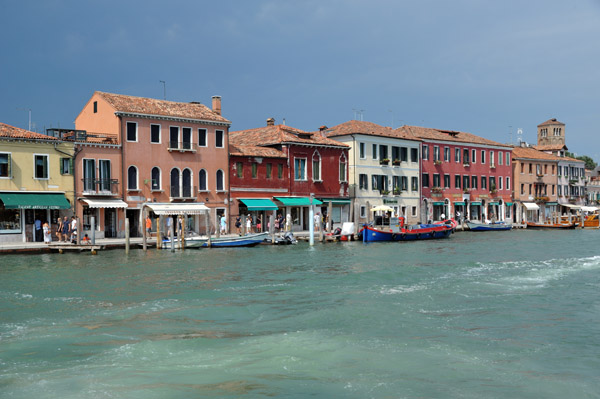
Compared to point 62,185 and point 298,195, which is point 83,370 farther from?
point 298,195

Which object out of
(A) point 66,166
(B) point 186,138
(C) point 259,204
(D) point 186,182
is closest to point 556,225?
(C) point 259,204

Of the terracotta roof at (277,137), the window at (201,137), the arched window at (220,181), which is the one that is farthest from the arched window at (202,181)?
the terracotta roof at (277,137)

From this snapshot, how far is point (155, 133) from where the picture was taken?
33875mm

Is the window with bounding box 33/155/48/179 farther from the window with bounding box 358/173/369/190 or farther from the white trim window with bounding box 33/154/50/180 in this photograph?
the window with bounding box 358/173/369/190

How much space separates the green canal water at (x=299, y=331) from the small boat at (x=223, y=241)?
749 centimetres

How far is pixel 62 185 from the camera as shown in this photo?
99.8 ft

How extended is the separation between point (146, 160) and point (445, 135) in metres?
29.0

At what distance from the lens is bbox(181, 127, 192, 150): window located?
114ft

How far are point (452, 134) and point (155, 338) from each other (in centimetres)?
4620

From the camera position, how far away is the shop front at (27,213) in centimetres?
2845

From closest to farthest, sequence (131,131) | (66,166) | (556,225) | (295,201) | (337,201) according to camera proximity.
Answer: (66,166), (131,131), (295,201), (337,201), (556,225)

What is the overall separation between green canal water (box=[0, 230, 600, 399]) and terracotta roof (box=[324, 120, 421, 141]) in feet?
78.4

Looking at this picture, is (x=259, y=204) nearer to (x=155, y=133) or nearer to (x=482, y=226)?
(x=155, y=133)

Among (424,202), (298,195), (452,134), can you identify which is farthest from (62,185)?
(452,134)
